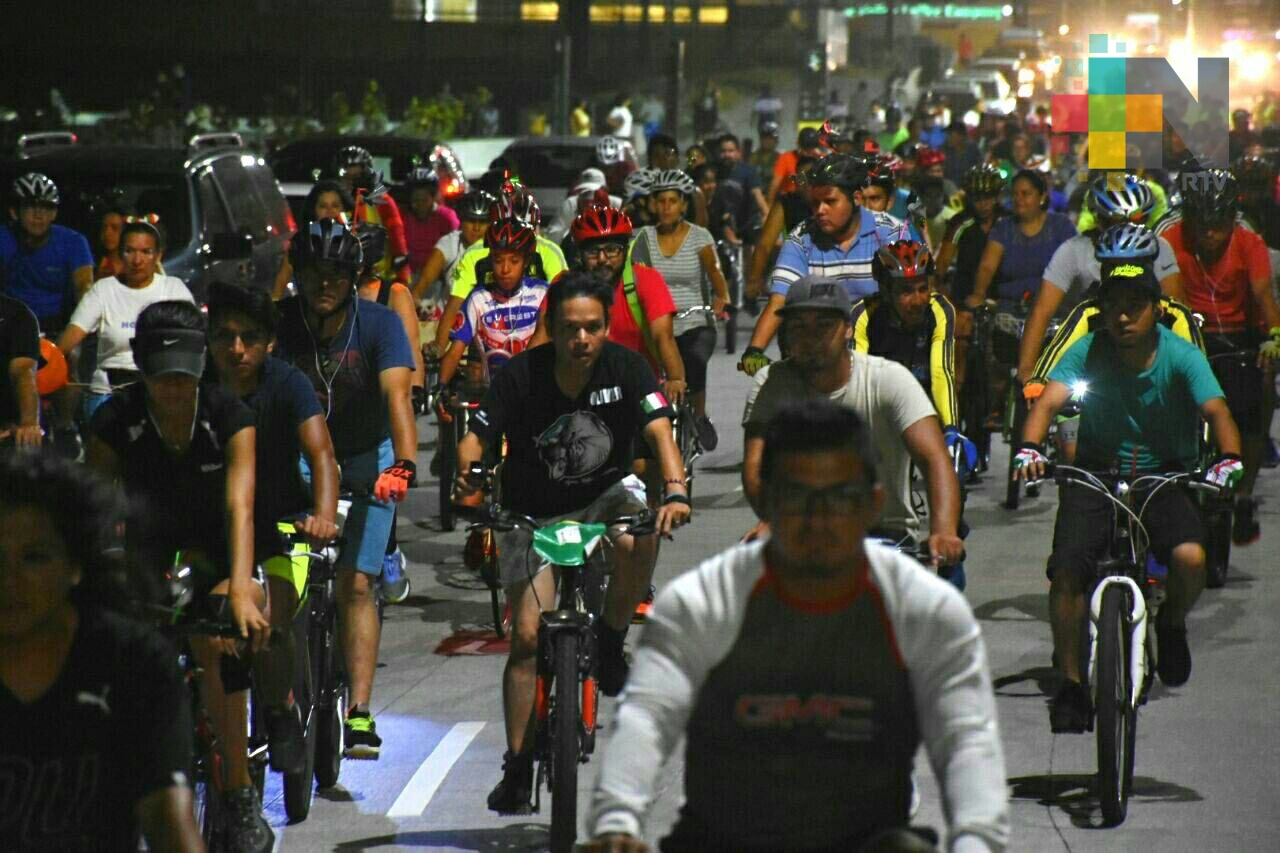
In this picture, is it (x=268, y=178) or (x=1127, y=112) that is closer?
(x=268, y=178)

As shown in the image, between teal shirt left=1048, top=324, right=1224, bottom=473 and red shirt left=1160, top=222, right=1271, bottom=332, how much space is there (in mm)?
3347

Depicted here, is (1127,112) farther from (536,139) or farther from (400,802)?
(400,802)

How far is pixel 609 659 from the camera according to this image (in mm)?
7543

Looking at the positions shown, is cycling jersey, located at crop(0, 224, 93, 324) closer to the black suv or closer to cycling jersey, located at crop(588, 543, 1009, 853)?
the black suv

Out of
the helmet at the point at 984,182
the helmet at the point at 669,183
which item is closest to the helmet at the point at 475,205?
the helmet at the point at 669,183

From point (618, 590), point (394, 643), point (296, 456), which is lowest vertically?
point (394, 643)

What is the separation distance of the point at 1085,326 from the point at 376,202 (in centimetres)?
683

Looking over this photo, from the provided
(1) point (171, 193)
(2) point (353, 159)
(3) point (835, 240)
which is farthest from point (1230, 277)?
(1) point (171, 193)

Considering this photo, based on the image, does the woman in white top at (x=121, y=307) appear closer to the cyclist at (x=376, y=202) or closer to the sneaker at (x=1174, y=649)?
the cyclist at (x=376, y=202)

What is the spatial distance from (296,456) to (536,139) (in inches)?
769

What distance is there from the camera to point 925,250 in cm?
944

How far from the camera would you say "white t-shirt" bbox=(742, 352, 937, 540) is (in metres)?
6.82

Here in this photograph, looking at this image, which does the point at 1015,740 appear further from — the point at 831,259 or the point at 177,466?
the point at 177,466

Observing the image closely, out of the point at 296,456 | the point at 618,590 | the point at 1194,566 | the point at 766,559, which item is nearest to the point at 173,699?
the point at 766,559
